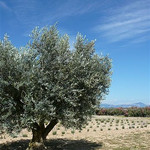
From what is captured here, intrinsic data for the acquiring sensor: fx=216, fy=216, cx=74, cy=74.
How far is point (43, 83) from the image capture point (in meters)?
11.7

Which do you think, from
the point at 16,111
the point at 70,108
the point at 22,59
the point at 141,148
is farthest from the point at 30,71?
the point at 141,148

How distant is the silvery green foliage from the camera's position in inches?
457

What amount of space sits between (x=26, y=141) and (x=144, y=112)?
128 ft

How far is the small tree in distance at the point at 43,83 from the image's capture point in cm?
1162

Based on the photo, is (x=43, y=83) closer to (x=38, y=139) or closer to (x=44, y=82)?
(x=44, y=82)

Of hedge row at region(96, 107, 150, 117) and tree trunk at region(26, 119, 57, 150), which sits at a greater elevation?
hedge row at region(96, 107, 150, 117)

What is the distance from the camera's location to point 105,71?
51.3 feet

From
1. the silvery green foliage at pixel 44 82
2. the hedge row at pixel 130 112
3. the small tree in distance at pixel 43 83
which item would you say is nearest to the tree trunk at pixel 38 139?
the small tree in distance at pixel 43 83

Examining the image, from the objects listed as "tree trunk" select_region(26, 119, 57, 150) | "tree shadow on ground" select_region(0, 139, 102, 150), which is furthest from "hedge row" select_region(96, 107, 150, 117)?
"tree trunk" select_region(26, 119, 57, 150)

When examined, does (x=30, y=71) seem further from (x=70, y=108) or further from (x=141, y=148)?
(x=141, y=148)

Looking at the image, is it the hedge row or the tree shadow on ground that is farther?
the hedge row

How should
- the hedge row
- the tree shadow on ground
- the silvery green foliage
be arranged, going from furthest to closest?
1. the hedge row
2. the tree shadow on ground
3. the silvery green foliage

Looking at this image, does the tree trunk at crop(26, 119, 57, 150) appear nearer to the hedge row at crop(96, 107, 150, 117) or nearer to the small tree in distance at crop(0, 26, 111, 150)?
the small tree in distance at crop(0, 26, 111, 150)

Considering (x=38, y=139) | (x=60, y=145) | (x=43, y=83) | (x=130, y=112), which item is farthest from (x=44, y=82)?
(x=130, y=112)
